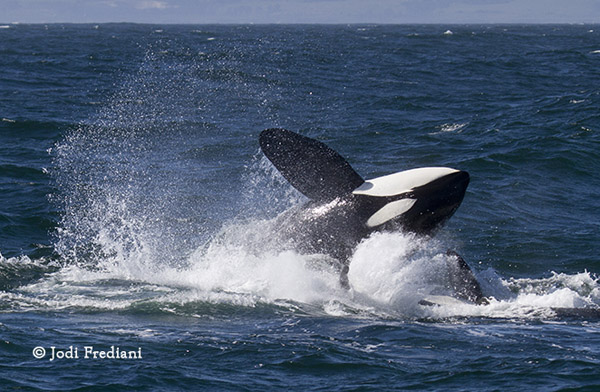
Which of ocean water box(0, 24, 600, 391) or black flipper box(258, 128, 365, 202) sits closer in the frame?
ocean water box(0, 24, 600, 391)

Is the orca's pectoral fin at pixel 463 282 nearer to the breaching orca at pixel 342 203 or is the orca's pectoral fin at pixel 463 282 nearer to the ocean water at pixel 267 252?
the breaching orca at pixel 342 203

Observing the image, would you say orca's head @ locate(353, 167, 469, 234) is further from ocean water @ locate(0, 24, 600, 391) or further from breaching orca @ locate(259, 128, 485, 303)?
ocean water @ locate(0, 24, 600, 391)

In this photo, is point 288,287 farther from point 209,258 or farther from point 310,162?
point 209,258

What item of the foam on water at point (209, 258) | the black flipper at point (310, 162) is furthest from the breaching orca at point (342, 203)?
the foam on water at point (209, 258)

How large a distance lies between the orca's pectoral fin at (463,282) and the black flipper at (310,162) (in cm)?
205

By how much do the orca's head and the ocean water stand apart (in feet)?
1.30

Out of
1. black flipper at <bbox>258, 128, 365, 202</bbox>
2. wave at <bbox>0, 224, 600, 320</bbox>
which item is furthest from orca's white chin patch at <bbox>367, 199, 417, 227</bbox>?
black flipper at <bbox>258, 128, 365, 202</bbox>

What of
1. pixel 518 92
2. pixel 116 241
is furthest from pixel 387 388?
pixel 518 92

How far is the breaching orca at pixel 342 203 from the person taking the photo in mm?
12062

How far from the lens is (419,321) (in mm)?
11586

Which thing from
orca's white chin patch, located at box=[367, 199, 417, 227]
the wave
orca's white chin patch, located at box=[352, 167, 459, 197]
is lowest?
the wave

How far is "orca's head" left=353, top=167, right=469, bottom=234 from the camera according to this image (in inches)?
462

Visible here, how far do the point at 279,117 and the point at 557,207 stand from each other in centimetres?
1293

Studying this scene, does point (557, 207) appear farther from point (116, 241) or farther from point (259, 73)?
point (259, 73)
